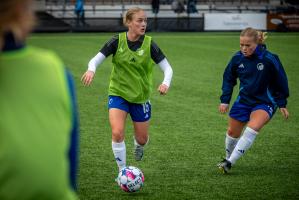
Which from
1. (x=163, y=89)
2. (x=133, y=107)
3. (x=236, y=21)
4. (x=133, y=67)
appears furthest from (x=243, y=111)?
(x=236, y=21)

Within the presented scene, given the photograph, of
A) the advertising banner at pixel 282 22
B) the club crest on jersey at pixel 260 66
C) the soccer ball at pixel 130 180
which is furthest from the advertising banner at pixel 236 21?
the soccer ball at pixel 130 180

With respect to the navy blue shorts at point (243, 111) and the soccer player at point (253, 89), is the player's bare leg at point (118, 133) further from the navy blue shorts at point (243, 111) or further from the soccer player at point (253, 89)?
the navy blue shorts at point (243, 111)

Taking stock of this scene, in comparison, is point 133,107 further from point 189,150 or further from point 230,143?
point 189,150

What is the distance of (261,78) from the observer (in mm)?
8266

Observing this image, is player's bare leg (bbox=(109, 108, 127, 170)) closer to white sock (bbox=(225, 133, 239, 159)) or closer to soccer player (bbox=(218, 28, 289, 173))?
soccer player (bbox=(218, 28, 289, 173))

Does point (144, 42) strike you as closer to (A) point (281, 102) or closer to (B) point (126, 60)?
(B) point (126, 60)

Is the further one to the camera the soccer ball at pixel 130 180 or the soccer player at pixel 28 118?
the soccer ball at pixel 130 180

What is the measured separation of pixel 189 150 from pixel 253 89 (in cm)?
174

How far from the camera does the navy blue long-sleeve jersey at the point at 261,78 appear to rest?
820cm

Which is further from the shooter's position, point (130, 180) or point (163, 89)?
point (163, 89)

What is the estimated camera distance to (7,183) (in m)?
2.04

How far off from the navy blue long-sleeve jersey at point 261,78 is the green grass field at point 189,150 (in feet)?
2.85

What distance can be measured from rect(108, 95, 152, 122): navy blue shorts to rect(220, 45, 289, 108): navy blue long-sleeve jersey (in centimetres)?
109

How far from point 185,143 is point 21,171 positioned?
27.1 ft
